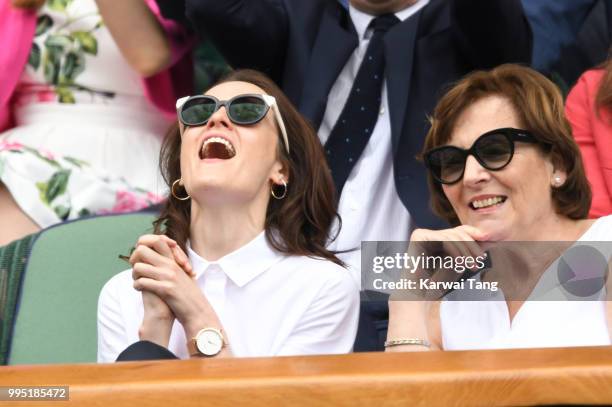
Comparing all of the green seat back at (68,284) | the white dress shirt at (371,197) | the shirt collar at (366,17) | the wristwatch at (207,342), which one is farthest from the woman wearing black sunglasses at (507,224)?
the green seat back at (68,284)

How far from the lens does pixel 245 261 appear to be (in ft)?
7.59

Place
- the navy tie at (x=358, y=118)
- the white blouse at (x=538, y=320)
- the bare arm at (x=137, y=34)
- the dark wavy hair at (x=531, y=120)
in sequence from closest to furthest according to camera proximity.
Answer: the white blouse at (x=538, y=320)
the dark wavy hair at (x=531, y=120)
the navy tie at (x=358, y=118)
the bare arm at (x=137, y=34)

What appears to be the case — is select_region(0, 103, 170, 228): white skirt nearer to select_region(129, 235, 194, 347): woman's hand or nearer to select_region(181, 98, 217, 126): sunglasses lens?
select_region(181, 98, 217, 126): sunglasses lens

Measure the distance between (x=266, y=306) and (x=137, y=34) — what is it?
1.19 metres

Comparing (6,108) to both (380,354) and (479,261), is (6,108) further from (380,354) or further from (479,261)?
(380,354)

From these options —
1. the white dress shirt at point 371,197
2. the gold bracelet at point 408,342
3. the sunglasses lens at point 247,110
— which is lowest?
the white dress shirt at point 371,197

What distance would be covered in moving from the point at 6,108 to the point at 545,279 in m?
1.76

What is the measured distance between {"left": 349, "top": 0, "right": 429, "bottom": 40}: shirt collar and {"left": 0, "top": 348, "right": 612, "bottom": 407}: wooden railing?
1.54 m

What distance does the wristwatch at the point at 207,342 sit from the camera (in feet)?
7.00

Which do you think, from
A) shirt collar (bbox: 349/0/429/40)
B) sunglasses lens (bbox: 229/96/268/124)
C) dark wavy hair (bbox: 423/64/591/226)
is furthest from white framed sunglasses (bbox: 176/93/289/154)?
shirt collar (bbox: 349/0/429/40)

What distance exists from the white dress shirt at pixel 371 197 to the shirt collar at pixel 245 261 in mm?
343

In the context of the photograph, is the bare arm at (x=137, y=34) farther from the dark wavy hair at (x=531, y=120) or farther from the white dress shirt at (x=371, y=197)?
the dark wavy hair at (x=531, y=120)

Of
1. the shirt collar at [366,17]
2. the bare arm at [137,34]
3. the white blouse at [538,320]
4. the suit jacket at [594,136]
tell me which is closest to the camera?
the white blouse at [538,320]

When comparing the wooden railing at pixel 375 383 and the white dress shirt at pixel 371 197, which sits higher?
the wooden railing at pixel 375 383
